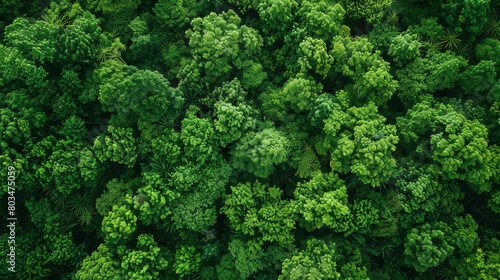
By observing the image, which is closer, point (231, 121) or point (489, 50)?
point (231, 121)

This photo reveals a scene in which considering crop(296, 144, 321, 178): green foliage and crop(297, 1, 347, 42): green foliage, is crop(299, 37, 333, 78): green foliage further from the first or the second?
crop(296, 144, 321, 178): green foliage

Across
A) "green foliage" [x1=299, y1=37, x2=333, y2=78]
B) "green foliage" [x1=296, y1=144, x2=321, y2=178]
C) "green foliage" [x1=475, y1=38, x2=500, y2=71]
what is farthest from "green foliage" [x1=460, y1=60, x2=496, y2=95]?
"green foliage" [x1=296, y1=144, x2=321, y2=178]

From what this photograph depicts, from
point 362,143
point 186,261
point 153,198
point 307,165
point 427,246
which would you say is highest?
point 362,143

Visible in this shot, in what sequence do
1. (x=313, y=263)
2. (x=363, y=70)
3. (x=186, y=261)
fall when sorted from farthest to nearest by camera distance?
1. (x=363, y=70)
2. (x=186, y=261)
3. (x=313, y=263)

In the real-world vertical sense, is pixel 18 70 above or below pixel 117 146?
above

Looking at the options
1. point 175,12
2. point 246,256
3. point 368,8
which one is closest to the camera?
point 246,256

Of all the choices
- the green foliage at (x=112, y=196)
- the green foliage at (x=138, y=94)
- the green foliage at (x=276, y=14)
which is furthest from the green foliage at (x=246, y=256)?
the green foliage at (x=276, y=14)

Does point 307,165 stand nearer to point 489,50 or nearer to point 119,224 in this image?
point 119,224

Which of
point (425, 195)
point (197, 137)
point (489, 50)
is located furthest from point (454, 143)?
point (197, 137)
